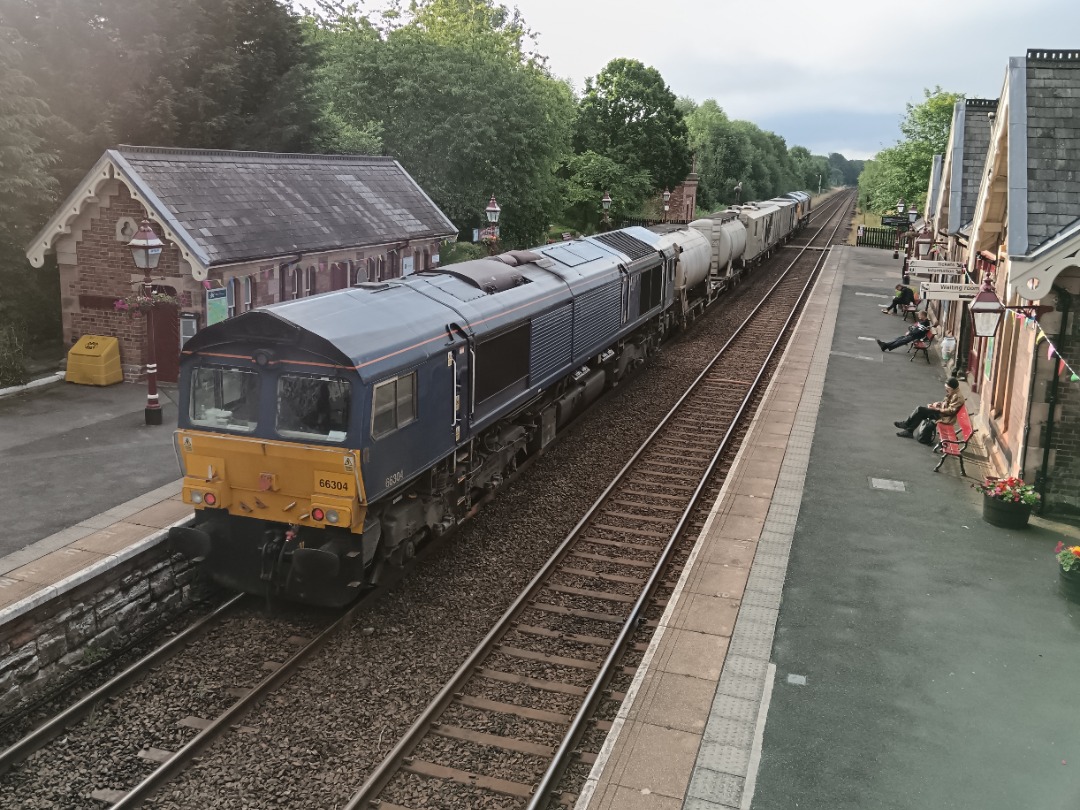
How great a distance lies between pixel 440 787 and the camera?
807cm

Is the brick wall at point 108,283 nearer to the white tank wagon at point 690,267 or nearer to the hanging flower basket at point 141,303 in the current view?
the hanging flower basket at point 141,303

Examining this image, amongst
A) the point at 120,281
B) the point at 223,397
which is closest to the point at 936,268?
the point at 223,397

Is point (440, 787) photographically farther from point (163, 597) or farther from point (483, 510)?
point (483, 510)

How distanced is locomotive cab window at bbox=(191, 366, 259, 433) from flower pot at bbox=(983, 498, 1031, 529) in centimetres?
1061

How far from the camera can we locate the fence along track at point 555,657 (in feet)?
26.8

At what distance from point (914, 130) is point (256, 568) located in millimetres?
58242

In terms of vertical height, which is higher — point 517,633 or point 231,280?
point 231,280

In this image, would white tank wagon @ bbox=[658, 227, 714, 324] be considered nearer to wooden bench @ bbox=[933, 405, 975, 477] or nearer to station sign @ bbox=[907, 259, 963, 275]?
station sign @ bbox=[907, 259, 963, 275]

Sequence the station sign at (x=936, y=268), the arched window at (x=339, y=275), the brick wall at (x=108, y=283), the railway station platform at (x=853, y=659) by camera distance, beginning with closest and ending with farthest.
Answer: the railway station platform at (x=853, y=659), the brick wall at (x=108, y=283), the station sign at (x=936, y=268), the arched window at (x=339, y=275)

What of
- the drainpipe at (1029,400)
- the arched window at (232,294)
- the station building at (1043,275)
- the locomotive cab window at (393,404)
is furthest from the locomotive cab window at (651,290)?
the locomotive cab window at (393,404)

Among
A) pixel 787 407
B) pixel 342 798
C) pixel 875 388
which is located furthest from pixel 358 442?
pixel 875 388

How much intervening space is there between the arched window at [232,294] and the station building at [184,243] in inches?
1.3

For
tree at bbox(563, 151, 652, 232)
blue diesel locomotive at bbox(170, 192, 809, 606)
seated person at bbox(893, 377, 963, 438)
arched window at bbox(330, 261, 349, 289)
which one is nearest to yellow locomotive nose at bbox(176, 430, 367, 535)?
blue diesel locomotive at bbox(170, 192, 809, 606)

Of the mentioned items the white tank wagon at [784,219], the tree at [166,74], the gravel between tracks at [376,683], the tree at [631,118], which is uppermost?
the tree at [631,118]
